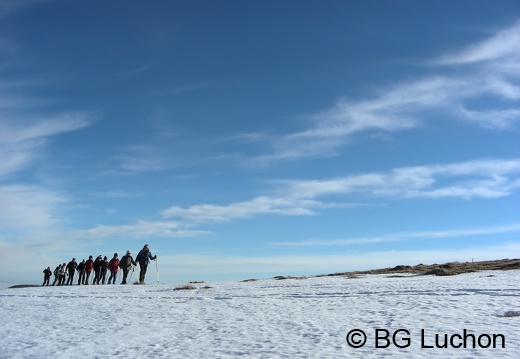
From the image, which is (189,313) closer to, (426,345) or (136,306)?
(136,306)

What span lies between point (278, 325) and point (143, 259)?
76.7ft

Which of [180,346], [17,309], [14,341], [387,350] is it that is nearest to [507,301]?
[387,350]

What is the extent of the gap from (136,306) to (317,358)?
11.7 metres

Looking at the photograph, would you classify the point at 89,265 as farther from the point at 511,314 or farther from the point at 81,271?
the point at 511,314

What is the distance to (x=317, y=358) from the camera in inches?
392

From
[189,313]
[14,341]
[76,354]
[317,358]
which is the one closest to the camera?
[317,358]

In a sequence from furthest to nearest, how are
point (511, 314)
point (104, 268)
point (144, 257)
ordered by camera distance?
point (104, 268) < point (144, 257) < point (511, 314)

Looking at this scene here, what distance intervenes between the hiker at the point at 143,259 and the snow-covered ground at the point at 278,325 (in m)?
13.4

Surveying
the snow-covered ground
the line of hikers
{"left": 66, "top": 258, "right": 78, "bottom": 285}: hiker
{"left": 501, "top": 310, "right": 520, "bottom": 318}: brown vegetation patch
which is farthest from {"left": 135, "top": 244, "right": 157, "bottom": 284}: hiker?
{"left": 501, "top": 310, "right": 520, "bottom": 318}: brown vegetation patch

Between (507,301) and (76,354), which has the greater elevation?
(507,301)

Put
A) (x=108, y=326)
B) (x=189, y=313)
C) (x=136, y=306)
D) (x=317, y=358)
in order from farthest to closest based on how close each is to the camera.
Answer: (x=136, y=306) < (x=189, y=313) < (x=108, y=326) < (x=317, y=358)

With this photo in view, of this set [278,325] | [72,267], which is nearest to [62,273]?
[72,267]

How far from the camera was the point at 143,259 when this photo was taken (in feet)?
115

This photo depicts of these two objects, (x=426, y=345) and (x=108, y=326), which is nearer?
(x=426, y=345)
